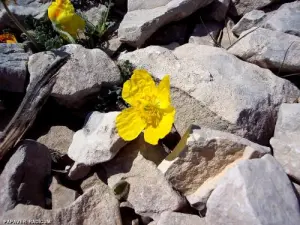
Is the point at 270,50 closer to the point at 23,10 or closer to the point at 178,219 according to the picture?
the point at 178,219

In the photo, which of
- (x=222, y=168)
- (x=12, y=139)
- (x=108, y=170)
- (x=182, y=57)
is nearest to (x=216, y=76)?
(x=182, y=57)

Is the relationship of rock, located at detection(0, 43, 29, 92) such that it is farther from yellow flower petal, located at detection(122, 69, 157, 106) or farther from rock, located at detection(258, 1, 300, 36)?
rock, located at detection(258, 1, 300, 36)

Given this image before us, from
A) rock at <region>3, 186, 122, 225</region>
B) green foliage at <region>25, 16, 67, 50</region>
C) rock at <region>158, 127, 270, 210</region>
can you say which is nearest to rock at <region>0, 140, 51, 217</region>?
rock at <region>3, 186, 122, 225</region>

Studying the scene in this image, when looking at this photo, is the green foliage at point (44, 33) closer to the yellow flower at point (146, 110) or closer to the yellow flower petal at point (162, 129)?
the yellow flower at point (146, 110)

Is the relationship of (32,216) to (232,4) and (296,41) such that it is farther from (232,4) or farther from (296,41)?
(232,4)

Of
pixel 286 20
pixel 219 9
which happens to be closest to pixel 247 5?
pixel 219 9
